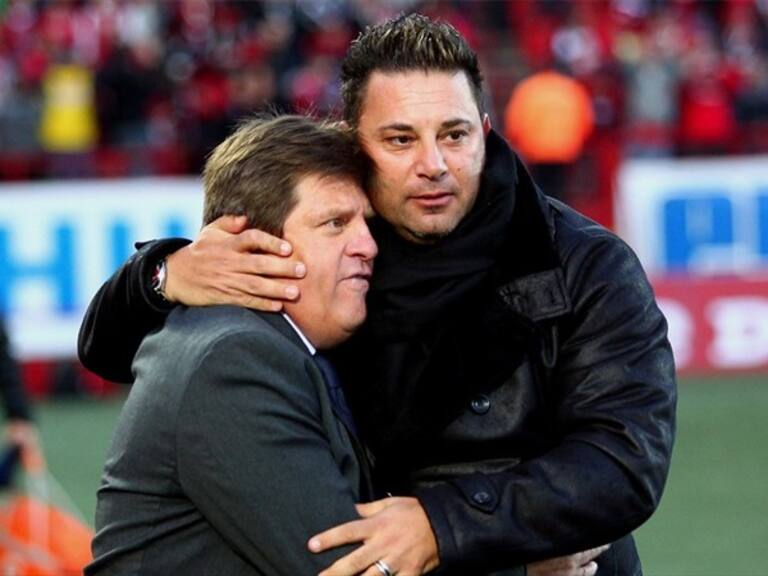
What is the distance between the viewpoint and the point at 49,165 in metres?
15.9

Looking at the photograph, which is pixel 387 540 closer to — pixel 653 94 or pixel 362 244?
pixel 362 244

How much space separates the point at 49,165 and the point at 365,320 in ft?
41.3

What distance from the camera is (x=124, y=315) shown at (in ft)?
12.6

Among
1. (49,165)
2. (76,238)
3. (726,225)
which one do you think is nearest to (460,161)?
(76,238)

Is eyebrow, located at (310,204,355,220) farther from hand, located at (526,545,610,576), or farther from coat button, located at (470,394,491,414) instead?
hand, located at (526,545,610,576)

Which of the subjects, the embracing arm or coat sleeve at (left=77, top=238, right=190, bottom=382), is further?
coat sleeve at (left=77, top=238, right=190, bottom=382)

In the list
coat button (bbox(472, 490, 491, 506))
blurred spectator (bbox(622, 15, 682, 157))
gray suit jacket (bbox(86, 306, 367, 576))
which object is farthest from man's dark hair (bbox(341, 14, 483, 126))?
blurred spectator (bbox(622, 15, 682, 157))

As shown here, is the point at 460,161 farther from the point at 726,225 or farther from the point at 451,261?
the point at 726,225

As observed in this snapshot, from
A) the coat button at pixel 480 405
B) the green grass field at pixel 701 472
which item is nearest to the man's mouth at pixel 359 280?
the coat button at pixel 480 405

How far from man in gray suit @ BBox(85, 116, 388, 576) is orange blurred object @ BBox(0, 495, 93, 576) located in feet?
11.9

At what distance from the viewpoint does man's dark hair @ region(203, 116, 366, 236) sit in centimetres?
341

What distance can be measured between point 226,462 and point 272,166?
1.98 ft

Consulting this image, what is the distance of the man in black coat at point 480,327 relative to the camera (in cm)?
347

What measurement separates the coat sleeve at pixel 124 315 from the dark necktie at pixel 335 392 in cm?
37
